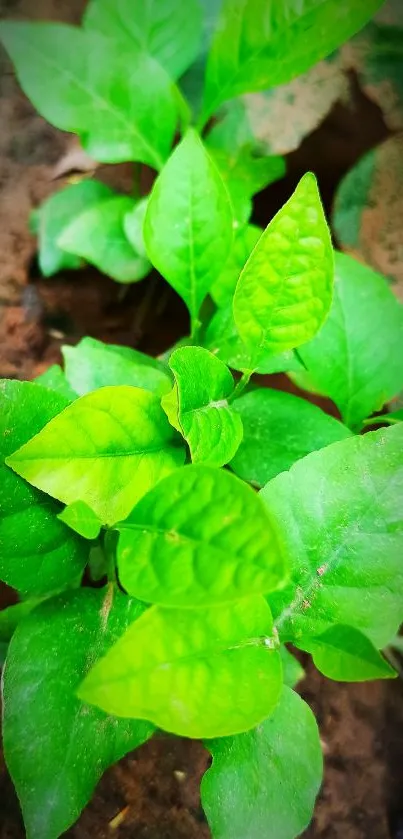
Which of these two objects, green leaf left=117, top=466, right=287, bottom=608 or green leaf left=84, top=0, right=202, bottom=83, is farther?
green leaf left=84, top=0, right=202, bottom=83

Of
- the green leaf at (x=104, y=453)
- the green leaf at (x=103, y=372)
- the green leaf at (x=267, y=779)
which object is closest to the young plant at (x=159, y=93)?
the green leaf at (x=103, y=372)

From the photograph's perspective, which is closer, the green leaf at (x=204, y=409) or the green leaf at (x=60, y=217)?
the green leaf at (x=204, y=409)

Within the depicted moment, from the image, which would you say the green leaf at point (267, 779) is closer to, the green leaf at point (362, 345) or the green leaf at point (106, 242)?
the green leaf at point (362, 345)

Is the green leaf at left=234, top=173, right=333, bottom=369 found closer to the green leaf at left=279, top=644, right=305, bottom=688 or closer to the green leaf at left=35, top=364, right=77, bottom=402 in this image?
the green leaf at left=35, top=364, right=77, bottom=402

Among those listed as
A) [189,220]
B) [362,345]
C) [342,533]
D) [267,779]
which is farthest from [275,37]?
[267,779]

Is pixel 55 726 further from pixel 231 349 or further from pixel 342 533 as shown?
pixel 231 349

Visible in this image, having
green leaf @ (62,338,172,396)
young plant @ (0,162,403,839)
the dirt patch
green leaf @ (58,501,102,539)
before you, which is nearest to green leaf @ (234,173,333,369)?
young plant @ (0,162,403,839)
